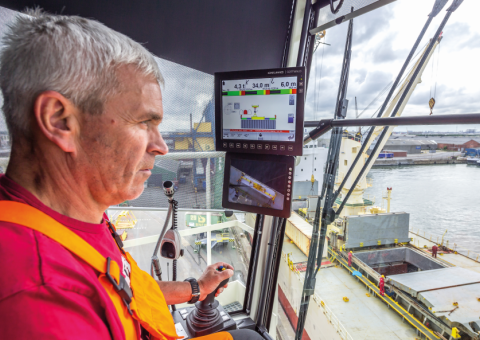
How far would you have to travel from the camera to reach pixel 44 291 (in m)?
0.41

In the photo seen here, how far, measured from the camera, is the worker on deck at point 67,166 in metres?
0.42

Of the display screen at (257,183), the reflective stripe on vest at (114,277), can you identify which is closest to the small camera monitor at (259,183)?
the display screen at (257,183)

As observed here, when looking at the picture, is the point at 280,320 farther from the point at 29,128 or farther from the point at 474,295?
the point at 29,128

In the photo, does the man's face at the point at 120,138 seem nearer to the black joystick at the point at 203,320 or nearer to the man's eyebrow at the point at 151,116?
the man's eyebrow at the point at 151,116

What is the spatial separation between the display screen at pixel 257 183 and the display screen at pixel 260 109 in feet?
0.48

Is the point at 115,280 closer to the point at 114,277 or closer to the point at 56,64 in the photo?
the point at 114,277

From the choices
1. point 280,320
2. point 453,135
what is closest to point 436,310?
point 453,135

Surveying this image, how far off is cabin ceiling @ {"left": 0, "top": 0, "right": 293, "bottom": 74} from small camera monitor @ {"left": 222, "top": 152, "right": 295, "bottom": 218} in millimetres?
659

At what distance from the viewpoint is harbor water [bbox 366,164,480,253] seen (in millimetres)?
1213

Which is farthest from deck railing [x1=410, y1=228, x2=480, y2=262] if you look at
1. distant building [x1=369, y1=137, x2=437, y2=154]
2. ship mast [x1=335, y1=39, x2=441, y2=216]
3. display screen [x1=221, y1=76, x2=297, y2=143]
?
display screen [x1=221, y1=76, x2=297, y2=143]

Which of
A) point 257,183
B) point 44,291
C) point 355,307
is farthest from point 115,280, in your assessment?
point 355,307

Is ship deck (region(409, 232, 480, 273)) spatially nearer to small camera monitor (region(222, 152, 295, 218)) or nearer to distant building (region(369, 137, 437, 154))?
distant building (region(369, 137, 437, 154))

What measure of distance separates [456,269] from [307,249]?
0.82 metres

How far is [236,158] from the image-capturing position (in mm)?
1475
